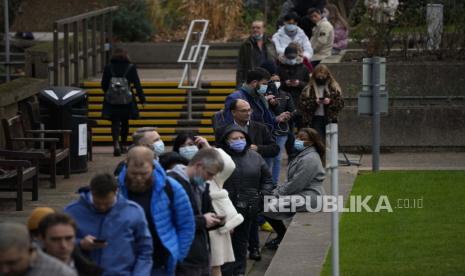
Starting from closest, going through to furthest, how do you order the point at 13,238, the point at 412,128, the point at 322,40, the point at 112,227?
the point at 13,238
the point at 112,227
the point at 412,128
the point at 322,40

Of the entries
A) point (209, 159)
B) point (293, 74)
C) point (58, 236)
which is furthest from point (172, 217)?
point (293, 74)

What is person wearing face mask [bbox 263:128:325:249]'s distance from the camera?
47.4 feet

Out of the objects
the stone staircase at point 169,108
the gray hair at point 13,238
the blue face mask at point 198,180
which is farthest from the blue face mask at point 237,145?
the stone staircase at point 169,108

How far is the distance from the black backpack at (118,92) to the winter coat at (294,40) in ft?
8.24

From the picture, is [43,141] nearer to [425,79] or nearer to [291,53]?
[291,53]

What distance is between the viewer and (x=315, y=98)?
719 inches

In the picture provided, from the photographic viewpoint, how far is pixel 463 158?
813 inches

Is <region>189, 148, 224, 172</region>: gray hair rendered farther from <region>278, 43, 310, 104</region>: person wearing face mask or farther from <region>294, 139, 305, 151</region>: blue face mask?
<region>278, 43, 310, 104</region>: person wearing face mask

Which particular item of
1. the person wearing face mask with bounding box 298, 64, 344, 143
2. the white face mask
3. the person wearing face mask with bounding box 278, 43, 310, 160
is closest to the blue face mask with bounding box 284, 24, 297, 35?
the person wearing face mask with bounding box 278, 43, 310, 160

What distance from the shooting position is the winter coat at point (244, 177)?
12.9 meters

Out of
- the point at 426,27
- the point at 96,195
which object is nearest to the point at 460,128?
the point at 426,27

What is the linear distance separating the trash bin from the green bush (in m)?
10.9

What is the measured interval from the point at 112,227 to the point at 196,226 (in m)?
1.55

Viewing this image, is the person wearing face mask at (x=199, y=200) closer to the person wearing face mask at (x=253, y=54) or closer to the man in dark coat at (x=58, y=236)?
the man in dark coat at (x=58, y=236)
